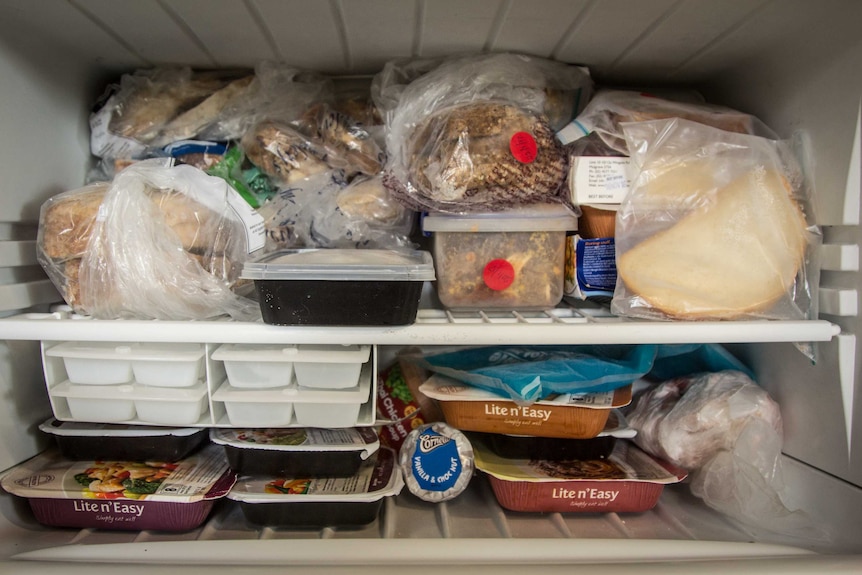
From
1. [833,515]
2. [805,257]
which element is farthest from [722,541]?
[805,257]

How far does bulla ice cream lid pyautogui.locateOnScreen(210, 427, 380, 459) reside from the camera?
0.76 m

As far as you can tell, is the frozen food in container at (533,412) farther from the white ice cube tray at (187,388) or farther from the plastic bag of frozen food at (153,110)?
the plastic bag of frozen food at (153,110)

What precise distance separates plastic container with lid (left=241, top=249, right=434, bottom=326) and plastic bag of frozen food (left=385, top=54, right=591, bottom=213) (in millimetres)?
142

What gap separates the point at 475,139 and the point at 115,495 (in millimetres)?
728

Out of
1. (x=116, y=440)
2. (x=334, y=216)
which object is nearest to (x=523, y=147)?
(x=334, y=216)

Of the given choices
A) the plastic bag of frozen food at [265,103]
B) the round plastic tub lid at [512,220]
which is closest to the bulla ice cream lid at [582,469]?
the round plastic tub lid at [512,220]

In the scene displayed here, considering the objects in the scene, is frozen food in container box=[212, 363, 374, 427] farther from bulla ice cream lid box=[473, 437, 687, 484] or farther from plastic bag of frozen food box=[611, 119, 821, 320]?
plastic bag of frozen food box=[611, 119, 821, 320]

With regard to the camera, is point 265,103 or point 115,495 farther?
point 265,103

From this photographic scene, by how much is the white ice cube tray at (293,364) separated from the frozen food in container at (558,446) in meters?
0.28

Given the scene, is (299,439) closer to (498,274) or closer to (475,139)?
(498,274)

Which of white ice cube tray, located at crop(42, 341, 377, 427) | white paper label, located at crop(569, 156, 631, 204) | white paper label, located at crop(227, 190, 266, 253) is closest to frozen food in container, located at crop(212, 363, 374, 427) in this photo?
white ice cube tray, located at crop(42, 341, 377, 427)

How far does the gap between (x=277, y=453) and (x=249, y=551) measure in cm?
14

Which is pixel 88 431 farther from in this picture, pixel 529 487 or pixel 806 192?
pixel 806 192

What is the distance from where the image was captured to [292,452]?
2.49ft
